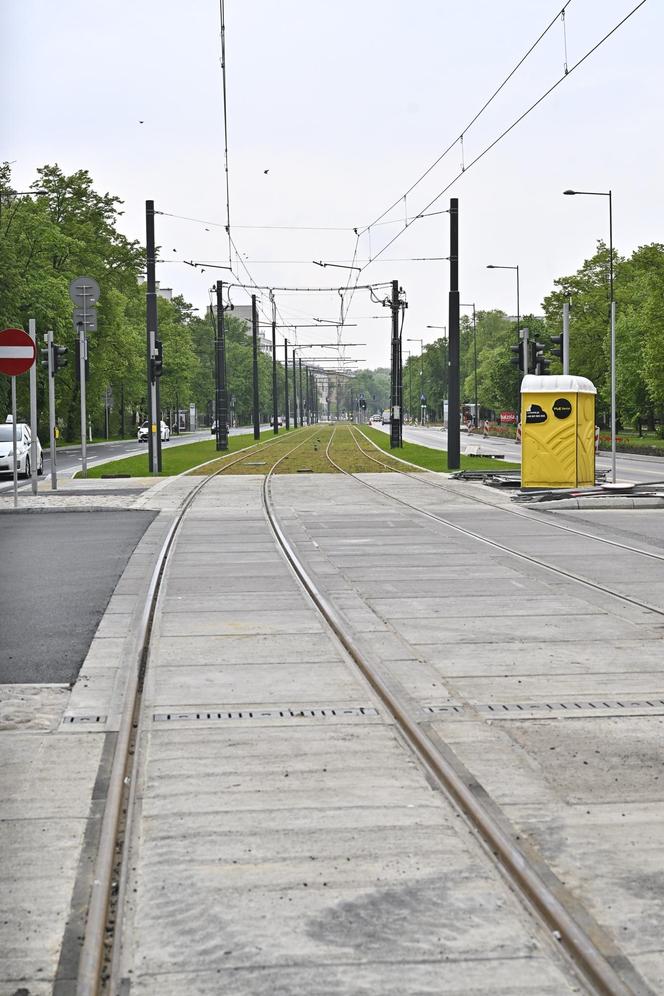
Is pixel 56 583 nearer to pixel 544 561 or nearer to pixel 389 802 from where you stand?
pixel 544 561

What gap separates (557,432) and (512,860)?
870 inches

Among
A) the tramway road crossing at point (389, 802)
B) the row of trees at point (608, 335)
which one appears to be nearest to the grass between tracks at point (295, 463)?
the row of trees at point (608, 335)

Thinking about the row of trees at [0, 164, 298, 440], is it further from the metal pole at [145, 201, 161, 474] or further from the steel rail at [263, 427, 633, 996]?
the steel rail at [263, 427, 633, 996]

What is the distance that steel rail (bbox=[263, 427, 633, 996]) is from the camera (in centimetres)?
388

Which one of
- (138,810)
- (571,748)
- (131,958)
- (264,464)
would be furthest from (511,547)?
(264,464)

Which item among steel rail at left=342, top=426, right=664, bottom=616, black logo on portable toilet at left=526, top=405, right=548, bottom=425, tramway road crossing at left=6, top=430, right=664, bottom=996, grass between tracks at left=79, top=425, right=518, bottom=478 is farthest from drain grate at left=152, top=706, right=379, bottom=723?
grass between tracks at left=79, top=425, right=518, bottom=478

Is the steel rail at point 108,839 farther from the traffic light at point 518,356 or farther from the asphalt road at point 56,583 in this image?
the traffic light at point 518,356

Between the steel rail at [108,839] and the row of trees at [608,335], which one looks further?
the row of trees at [608,335]

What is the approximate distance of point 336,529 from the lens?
18922mm

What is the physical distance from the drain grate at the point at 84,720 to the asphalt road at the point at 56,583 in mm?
1052

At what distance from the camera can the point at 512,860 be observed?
4746 millimetres

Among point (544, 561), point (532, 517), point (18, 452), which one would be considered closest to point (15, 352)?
point (532, 517)

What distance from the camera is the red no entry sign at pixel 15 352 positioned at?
70.9 feet

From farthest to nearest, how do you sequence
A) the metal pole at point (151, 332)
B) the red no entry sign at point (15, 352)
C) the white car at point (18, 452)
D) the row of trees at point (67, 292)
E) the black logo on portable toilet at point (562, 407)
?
the row of trees at point (67, 292) < the metal pole at point (151, 332) < the white car at point (18, 452) < the black logo on portable toilet at point (562, 407) < the red no entry sign at point (15, 352)
